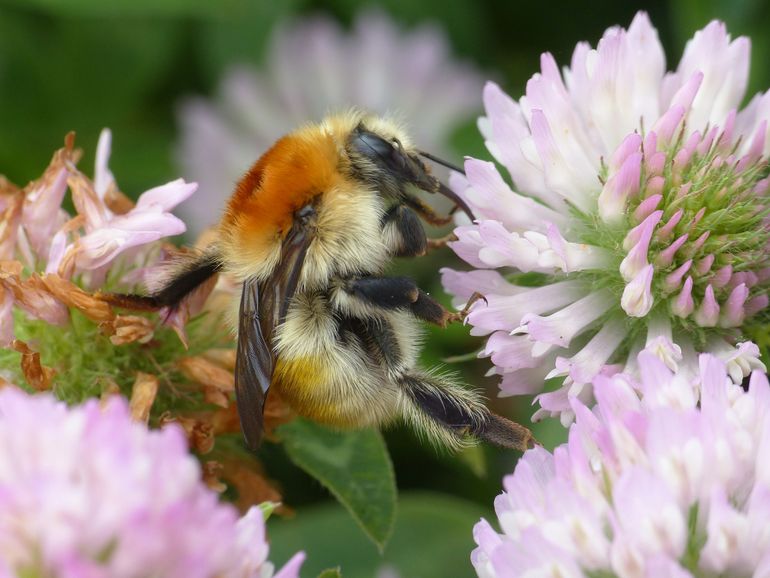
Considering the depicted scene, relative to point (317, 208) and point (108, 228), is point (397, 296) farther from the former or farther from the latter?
point (108, 228)

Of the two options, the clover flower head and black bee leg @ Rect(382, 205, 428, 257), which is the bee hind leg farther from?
the clover flower head

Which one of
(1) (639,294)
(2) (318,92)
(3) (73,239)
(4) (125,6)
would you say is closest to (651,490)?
(1) (639,294)

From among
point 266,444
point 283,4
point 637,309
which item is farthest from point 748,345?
point 283,4

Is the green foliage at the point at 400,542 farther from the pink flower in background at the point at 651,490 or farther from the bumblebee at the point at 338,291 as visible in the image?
the pink flower in background at the point at 651,490

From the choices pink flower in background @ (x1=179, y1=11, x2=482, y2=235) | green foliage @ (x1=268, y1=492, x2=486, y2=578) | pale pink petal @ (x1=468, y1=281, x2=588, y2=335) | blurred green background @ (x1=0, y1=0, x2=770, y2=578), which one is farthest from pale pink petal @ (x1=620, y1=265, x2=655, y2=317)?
pink flower in background @ (x1=179, y1=11, x2=482, y2=235)

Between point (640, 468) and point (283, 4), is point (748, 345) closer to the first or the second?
point (640, 468)

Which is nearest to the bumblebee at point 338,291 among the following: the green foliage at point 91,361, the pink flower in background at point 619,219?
the pink flower in background at point 619,219
